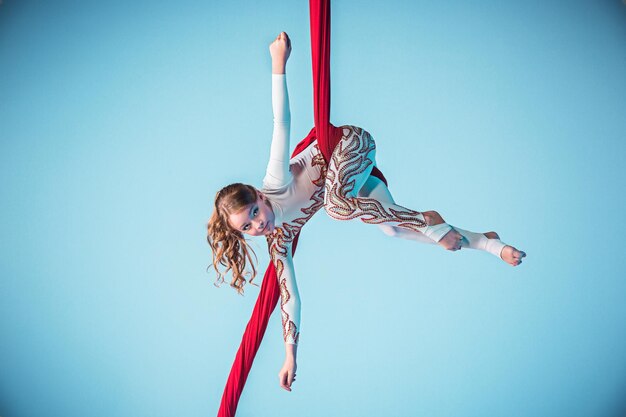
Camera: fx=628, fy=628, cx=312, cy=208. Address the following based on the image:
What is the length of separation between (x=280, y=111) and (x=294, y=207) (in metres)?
0.43

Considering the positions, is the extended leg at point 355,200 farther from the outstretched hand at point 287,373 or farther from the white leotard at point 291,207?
the outstretched hand at point 287,373

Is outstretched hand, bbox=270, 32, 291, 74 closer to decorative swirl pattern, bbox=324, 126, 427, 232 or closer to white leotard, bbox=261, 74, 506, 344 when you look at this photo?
white leotard, bbox=261, 74, 506, 344

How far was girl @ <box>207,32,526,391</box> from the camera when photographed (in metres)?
2.22

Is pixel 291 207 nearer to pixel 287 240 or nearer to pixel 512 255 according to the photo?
pixel 287 240

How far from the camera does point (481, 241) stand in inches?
90.6

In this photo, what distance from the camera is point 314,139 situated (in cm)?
261

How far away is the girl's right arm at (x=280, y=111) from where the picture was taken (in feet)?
7.00

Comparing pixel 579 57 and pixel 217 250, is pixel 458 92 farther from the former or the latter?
pixel 217 250

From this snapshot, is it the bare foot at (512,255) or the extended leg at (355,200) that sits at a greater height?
the extended leg at (355,200)

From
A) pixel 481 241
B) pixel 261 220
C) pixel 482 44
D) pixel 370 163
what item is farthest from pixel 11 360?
pixel 482 44

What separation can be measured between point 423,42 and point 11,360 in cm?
337

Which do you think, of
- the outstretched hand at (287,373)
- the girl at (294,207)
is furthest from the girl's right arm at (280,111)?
the outstretched hand at (287,373)

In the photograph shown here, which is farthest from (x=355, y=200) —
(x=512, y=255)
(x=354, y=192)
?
(x=512, y=255)

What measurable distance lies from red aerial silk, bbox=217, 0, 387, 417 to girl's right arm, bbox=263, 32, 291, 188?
0.46ft
